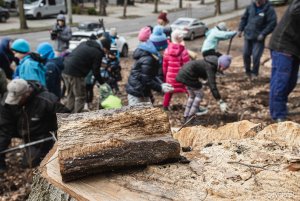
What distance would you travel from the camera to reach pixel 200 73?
650cm

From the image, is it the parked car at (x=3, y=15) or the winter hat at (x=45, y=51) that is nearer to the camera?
the winter hat at (x=45, y=51)

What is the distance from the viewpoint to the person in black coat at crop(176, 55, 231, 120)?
625 cm

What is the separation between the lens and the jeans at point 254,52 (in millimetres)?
9398

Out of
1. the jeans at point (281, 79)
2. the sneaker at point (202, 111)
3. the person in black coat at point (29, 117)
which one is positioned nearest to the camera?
the person in black coat at point (29, 117)

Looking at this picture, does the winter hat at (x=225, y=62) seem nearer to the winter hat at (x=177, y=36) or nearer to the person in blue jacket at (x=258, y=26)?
the winter hat at (x=177, y=36)

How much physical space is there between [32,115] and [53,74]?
6.50 ft

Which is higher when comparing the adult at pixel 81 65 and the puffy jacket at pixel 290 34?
the puffy jacket at pixel 290 34

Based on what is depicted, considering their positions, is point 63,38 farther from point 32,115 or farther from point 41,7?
point 41,7

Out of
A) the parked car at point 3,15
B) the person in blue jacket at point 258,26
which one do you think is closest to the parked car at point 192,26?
the parked car at point 3,15

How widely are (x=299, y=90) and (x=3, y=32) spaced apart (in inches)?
831

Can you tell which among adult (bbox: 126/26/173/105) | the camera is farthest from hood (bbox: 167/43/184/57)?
the camera

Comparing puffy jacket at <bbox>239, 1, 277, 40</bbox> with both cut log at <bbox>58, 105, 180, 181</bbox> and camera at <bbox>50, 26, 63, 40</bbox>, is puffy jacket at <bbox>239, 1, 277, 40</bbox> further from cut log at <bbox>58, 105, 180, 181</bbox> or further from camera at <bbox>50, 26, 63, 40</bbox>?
cut log at <bbox>58, 105, 180, 181</bbox>

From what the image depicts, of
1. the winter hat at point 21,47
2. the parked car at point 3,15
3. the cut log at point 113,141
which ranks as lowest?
the parked car at point 3,15

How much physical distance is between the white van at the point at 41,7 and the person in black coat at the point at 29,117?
28820mm
